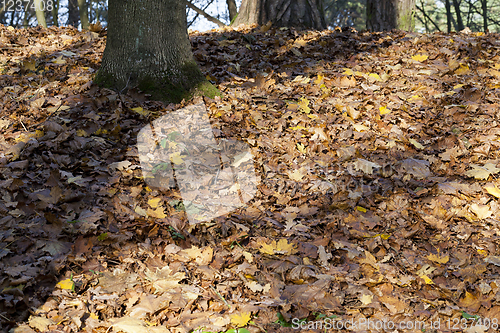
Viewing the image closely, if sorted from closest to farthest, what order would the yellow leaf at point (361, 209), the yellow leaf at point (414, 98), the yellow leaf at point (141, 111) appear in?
the yellow leaf at point (361, 209) < the yellow leaf at point (141, 111) < the yellow leaf at point (414, 98)

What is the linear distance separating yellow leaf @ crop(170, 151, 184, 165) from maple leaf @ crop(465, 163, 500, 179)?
301 centimetres

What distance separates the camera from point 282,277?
283cm

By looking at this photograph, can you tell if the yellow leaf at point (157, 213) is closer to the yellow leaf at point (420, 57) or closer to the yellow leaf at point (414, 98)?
the yellow leaf at point (414, 98)

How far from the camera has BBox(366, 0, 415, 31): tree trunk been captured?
773 cm

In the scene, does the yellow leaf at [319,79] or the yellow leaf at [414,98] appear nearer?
the yellow leaf at [414,98]

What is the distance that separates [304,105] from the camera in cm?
501

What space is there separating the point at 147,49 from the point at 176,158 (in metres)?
1.57

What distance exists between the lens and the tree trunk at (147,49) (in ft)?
14.5

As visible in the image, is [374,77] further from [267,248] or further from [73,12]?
[73,12]

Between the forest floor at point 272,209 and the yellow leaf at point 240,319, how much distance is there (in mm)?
10

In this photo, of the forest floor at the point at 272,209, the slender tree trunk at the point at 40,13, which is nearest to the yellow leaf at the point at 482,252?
the forest floor at the point at 272,209

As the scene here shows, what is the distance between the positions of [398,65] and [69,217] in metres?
5.19

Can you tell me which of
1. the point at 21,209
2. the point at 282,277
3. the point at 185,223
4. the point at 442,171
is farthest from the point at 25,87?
the point at 442,171

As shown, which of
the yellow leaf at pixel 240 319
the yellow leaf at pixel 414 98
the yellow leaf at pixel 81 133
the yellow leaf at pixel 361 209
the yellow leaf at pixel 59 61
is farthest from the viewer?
the yellow leaf at pixel 59 61
